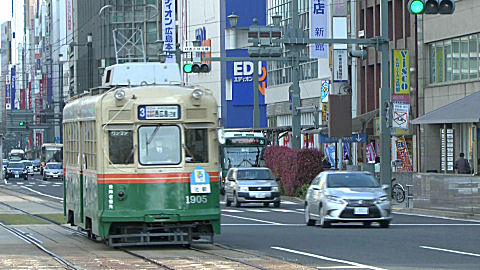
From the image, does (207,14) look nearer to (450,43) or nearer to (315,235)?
(450,43)

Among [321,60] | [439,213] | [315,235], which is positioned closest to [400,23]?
[321,60]

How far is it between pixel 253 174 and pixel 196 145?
22.9 meters

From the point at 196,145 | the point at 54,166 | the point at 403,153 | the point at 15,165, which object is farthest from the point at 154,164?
the point at 15,165

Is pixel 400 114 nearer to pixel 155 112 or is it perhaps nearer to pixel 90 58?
pixel 155 112

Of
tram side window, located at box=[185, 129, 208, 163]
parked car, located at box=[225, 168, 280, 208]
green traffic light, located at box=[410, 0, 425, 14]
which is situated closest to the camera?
tram side window, located at box=[185, 129, 208, 163]

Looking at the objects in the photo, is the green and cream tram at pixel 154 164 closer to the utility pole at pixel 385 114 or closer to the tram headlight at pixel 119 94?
the tram headlight at pixel 119 94

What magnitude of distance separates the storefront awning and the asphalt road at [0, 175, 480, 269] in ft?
40.8

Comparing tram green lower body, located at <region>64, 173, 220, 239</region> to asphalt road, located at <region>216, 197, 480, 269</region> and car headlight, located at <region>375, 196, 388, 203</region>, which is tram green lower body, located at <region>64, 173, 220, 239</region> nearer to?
asphalt road, located at <region>216, 197, 480, 269</region>

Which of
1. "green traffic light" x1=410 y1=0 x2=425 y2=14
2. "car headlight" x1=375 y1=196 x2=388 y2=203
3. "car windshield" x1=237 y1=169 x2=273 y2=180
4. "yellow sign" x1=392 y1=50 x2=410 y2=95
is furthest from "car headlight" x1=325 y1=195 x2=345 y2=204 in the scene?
"yellow sign" x1=392 y1=50 x2=410 y2=95

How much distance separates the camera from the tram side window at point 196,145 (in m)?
20.7

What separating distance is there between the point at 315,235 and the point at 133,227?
6.08m

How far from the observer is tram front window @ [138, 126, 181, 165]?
2062cm

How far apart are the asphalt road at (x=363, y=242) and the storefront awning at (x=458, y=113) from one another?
12.4 metres

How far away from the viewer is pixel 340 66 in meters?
66.8
